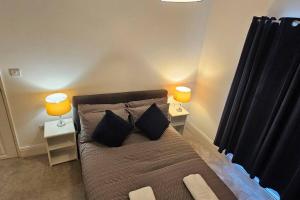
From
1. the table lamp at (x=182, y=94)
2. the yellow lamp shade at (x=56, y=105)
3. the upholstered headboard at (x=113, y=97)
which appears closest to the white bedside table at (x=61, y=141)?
the upholstered headboard at (x=113, y=97)

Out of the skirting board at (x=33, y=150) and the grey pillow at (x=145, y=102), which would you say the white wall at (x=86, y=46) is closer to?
the skirting board at (x=33, y=150)

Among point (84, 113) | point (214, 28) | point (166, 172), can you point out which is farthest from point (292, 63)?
point (84, 113)

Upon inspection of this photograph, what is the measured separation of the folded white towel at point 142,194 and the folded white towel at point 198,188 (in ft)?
1.24

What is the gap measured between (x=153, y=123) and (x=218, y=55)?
4.89 feet

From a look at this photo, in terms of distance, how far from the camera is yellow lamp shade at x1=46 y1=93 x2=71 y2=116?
2.34 meters

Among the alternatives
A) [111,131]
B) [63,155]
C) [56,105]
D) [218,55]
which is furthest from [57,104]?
[218,55]

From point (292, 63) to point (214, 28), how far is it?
1.42 m

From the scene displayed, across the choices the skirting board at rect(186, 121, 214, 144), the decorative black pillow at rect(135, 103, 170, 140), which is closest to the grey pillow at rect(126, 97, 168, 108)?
the decorative black pillow at rect(135, 103, 170, 140)

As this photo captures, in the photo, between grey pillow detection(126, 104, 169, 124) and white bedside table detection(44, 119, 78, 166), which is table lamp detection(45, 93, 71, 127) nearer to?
white bedside table detection(44, 119, 78, 166)

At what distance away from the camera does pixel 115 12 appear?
2551mm

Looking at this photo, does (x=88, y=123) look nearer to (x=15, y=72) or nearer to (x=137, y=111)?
(x=137, y=111)

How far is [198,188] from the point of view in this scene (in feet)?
5.90

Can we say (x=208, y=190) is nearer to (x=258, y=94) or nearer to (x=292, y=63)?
(x=258, y=94)

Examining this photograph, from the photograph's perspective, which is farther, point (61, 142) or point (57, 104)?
point (61, 142)
